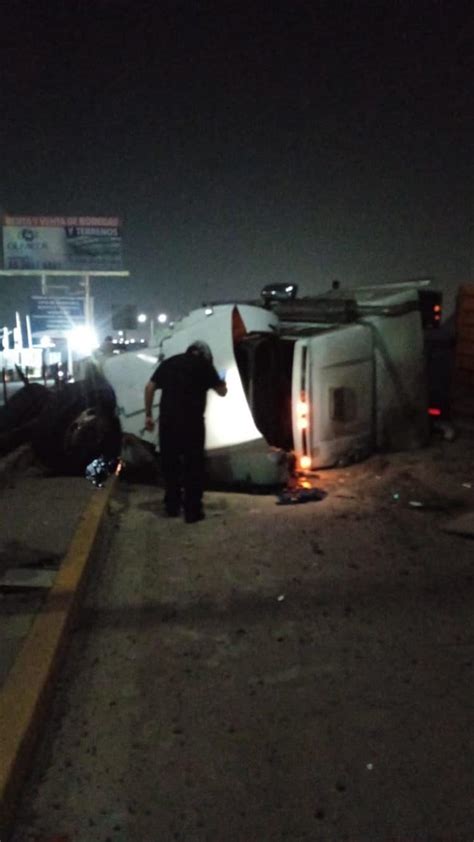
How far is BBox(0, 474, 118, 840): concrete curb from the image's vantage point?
10.0 ft

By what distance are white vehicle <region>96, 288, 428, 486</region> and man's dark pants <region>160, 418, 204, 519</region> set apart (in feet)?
3.99

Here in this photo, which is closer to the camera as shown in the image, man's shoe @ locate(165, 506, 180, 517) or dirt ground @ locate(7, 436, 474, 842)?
dirt ground @ locate(7, 436, 474, 842)

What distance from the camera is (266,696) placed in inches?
156

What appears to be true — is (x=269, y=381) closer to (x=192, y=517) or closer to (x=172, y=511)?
(x=172, y=511)

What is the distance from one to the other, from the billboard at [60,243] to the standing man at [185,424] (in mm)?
31762

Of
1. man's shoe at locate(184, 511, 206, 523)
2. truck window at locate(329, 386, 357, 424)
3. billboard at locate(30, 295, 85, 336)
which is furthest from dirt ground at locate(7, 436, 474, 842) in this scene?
billboard at locate(30, 295, 85, 336)

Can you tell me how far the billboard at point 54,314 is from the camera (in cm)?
3991

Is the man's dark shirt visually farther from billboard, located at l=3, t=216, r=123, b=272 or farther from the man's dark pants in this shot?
billboard, located at l=3, t=216, r=123, b=272

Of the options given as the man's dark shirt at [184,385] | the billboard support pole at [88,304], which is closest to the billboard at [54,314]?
the billboard support pole at [88,304]

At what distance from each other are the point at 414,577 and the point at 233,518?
229cm

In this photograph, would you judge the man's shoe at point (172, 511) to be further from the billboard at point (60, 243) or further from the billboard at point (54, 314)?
the billboard at point (54, 314)

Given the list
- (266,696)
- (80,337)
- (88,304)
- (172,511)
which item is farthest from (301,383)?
(80,337)

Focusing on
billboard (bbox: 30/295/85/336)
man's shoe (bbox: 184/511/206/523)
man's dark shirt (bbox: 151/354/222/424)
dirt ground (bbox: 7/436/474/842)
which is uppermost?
billboard (bbox: 30/295/85/336)

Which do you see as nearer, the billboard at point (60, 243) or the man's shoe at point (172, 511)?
the man's shoe at point (172, 511)
